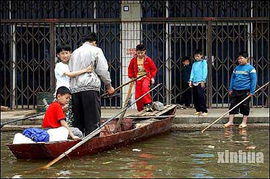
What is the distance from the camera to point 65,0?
14047 millimetres

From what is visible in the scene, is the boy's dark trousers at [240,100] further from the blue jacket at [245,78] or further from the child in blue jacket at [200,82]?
the child in blue jacket at [200,82]

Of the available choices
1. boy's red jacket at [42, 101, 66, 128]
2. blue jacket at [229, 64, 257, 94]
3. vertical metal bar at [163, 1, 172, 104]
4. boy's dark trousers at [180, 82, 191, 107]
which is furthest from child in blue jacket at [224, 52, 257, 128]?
boy's red jacket at [42, 101, 66, 128]

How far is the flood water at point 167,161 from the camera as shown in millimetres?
6871

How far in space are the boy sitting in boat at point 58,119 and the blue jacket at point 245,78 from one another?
169 inches

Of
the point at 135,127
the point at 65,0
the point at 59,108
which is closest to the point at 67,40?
the point at 65,0

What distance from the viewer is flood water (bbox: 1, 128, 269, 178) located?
6.87 meters

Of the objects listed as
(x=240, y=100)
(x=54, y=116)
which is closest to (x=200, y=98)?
(x=240, y=100)

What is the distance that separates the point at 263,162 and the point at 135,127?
2860 mm

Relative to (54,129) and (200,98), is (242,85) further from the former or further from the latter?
(54,129)

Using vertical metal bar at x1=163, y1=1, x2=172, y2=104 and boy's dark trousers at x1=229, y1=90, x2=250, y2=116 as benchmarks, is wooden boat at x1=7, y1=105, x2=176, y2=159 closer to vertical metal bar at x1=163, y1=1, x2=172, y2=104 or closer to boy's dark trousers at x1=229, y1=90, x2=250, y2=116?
boy's dark trousers at x1=229, y1=90, x2=250, y2=116

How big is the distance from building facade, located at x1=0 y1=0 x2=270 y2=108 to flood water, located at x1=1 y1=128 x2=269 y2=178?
4123 millimetres

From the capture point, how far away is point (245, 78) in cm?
1090

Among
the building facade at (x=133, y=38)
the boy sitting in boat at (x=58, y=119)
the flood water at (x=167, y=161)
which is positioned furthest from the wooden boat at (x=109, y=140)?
the building facade at (x=133, y=38)

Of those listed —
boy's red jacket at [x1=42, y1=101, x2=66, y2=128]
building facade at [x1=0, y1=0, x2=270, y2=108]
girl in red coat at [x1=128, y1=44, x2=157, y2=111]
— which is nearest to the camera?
boy's red jacket at [x1=42, y1=101, x2=66, y2=128]
